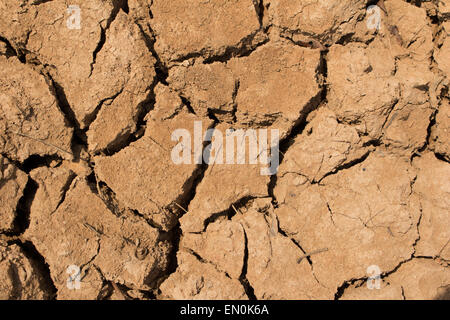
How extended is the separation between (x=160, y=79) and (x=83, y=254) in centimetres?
100

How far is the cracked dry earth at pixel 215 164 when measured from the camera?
1.97 metres

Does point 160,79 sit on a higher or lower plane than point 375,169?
higher

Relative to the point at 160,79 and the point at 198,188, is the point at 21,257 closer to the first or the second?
the point at 198,188

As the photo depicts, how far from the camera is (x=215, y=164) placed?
2.07 metres

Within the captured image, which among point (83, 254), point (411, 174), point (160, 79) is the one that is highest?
point (160, 79)

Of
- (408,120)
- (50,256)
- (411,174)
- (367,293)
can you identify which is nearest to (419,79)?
(408,120)

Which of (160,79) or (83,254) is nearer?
(83,254)

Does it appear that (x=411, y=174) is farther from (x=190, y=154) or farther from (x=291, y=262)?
(x=190, y=154)

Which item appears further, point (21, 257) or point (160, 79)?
point (160, 79)

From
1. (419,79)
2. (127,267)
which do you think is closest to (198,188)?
(127,267)

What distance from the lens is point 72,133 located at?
2.01 m

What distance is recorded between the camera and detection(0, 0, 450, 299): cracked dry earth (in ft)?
6.46

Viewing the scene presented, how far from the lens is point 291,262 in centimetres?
203

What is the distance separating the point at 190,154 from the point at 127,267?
2.21 feet
